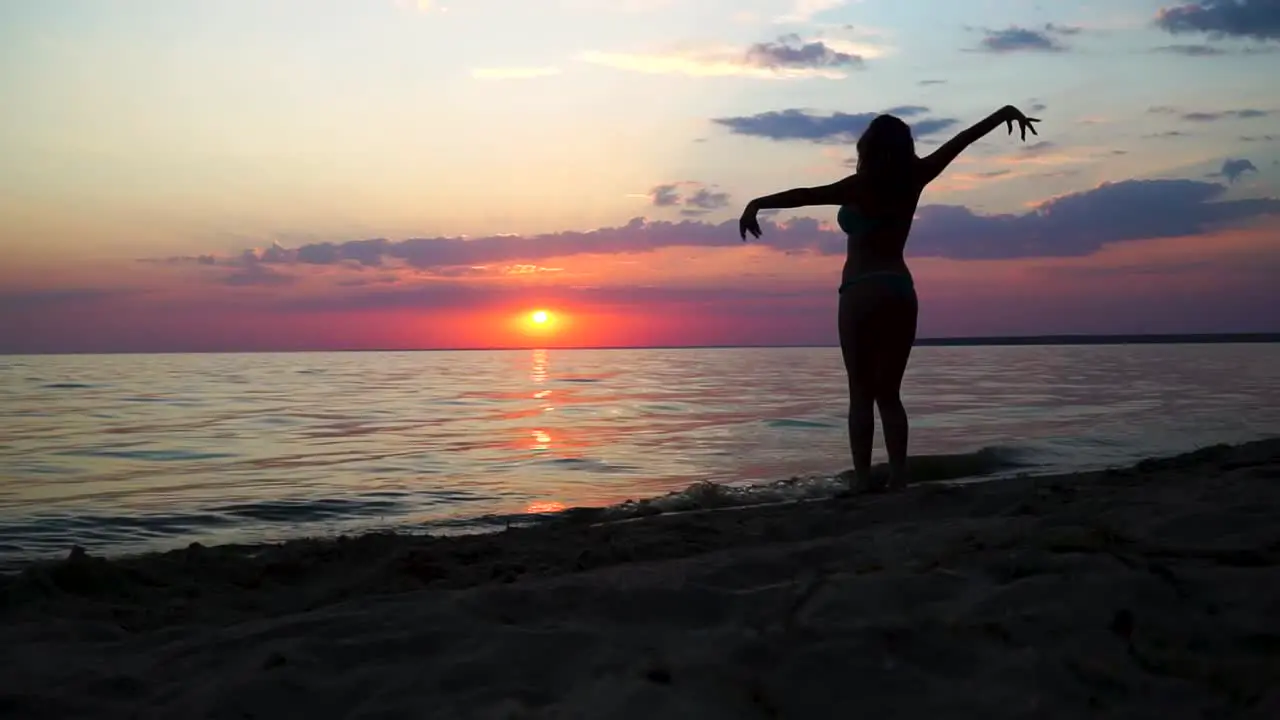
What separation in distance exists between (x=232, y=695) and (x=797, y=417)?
12607 millimetres

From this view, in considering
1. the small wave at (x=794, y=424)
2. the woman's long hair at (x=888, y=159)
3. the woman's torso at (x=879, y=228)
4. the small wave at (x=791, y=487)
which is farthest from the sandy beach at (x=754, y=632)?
the small wave at (x=794, y=424)

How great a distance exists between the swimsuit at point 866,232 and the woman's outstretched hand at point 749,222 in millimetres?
787

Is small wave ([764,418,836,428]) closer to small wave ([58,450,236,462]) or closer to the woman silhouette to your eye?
small wave ([58,450,236,462])

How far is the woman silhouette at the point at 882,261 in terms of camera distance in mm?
4957

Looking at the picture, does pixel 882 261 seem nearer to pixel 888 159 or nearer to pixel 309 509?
pixel 888 159

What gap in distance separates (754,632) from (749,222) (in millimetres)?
2619

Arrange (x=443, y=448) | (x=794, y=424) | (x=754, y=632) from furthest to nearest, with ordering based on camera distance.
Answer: (x=794, y=424) < (x=443, y=448) < (x=754, y=632)

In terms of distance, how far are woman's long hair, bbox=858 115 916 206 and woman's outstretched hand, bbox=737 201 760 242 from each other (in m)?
0.82

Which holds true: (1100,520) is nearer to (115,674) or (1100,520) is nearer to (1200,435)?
(115,674)

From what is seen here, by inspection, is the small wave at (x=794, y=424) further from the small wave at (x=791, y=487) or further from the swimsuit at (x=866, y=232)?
the swimsuit at (x=866, y=232)

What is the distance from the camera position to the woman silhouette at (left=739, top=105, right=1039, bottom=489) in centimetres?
496

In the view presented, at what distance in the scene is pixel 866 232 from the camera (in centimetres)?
510

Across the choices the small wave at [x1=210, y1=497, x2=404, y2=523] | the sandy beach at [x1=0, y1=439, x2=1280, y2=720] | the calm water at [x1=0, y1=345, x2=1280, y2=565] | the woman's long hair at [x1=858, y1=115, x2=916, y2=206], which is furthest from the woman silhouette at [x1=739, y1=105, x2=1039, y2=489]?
the small wave at [x1=210, y1=497, x2=404, y2=523]

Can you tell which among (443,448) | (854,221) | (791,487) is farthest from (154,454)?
(854,221)
